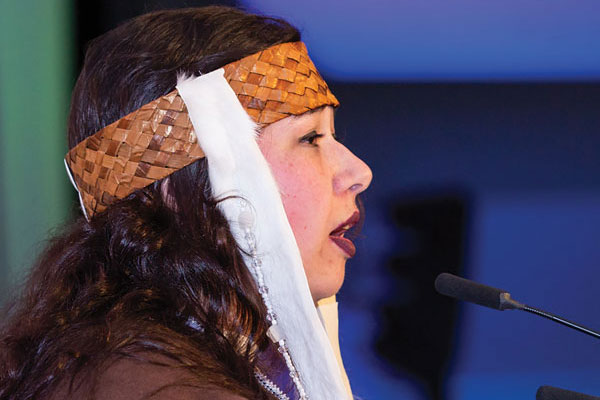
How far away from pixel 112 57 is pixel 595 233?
1.00 meters

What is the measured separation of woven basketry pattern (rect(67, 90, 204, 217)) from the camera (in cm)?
76

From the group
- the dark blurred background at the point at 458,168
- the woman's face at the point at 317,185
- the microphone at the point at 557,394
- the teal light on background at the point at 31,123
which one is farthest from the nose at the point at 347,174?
the teal light on background at the point at 31,123

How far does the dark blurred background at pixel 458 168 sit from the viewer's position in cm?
127

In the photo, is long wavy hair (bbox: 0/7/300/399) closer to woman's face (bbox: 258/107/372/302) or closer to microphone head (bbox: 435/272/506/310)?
woman's face (bbox: 258/107/372/302)

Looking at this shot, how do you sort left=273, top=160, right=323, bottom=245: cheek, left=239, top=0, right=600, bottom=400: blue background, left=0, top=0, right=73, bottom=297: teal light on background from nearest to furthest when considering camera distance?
left=273, top=160, right=323, bottom=245: cheek → left=239, top=0, right=600, bottom=400: blue background → left=0, top=0, right=73, bottom=297: teal light on background

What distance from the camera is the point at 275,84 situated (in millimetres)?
815

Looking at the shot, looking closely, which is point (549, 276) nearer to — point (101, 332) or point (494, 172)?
point (494, 172)

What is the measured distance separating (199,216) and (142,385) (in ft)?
0.77

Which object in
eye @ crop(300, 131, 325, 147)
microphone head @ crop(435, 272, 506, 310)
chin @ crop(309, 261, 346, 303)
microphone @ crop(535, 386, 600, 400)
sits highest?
eye @ crop(300, 131, 325, 147)

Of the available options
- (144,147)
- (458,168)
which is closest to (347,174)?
(144,147)

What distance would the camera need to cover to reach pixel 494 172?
1.29 metres

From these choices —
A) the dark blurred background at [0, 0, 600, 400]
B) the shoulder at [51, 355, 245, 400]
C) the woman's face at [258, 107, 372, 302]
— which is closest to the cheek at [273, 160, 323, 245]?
the woman's face at [258, 107, 372, 302]

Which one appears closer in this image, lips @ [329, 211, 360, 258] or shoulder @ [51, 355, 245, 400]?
shoulder @ [51, 355, 245, 400]

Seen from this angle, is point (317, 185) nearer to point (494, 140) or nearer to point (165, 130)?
A: point (165, 130)
